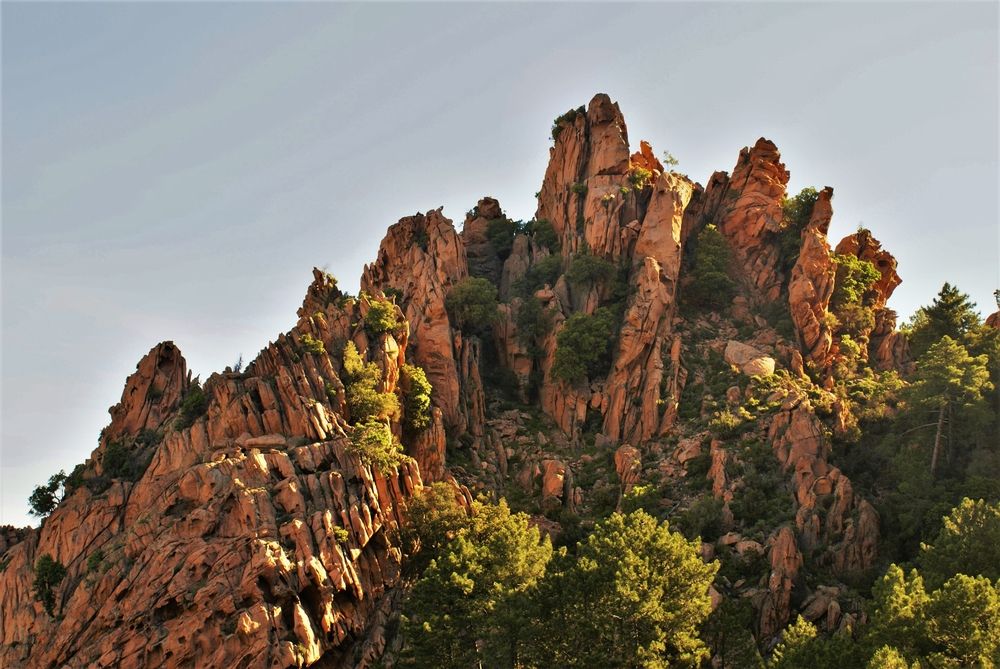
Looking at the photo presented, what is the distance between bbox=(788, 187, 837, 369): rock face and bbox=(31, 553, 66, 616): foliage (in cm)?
5687

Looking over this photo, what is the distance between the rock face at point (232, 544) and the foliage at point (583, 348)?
57.0 feet

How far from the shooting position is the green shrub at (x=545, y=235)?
92938 mm

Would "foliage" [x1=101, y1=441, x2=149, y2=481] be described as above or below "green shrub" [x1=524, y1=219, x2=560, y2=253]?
below

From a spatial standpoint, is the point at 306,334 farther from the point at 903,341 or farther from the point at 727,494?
the point at 903,341

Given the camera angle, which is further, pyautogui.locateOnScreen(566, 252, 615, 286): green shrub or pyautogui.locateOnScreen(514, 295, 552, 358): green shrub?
pyautogui.locateOnScreen(566, 252, 615, 286): green shrub

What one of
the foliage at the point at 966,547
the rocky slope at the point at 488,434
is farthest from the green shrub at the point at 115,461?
the foliage at the point at 966,547

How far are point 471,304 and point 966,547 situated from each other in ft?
140

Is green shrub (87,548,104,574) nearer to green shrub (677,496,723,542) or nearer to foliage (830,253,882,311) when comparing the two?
green shrub (677,496,723,542)

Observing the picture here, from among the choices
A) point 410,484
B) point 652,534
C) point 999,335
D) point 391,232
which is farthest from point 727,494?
point 391,232

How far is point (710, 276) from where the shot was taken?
84.6 meters

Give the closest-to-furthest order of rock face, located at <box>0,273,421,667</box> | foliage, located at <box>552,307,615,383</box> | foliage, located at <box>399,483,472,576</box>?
rock face, located at <box>0,273,421,667</box>
foliage, located at <box>399,483,472,576</box>
foliage, located at <box>552,307,615,383</box>

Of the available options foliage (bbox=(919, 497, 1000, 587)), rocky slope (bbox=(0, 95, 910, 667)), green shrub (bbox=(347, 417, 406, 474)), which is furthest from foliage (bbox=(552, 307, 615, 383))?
foliage (bbox=(919, 497, 1000, 587))

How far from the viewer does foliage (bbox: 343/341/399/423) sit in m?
67.1

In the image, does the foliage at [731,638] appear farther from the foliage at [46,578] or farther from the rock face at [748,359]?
the foliage at [46,578]
